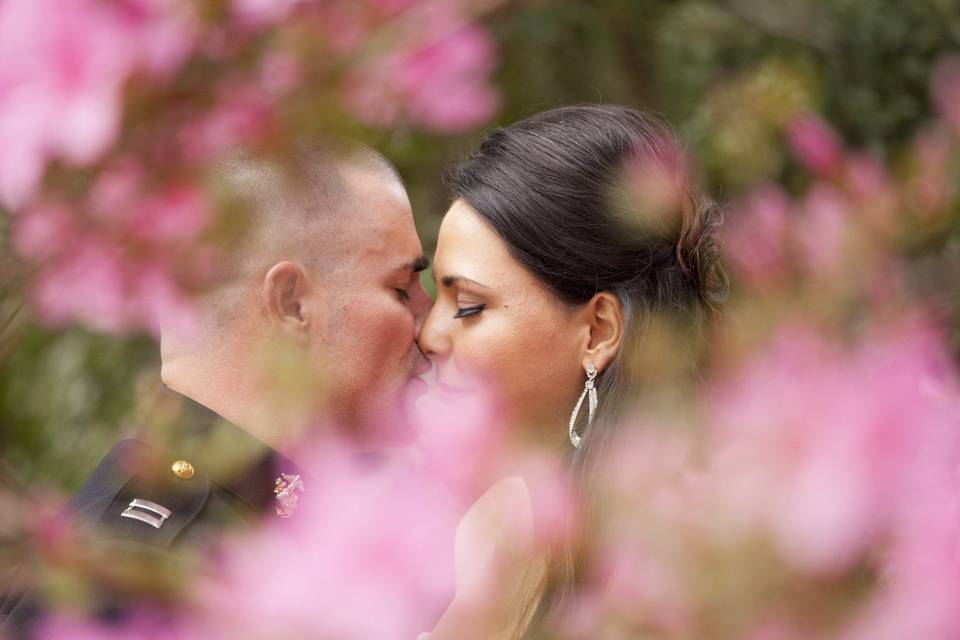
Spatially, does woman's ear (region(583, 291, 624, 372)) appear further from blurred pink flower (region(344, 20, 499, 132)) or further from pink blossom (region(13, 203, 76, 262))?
pink blossom (region(13, 203, 76, 262))

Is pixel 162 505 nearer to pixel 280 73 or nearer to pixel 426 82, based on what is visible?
pixel 426 82

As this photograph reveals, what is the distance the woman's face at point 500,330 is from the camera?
2.17 metres

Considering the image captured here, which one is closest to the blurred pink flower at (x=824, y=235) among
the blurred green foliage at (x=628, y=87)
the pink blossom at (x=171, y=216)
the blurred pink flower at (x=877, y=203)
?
→ the blurred pink flower at (x=877, y=203)

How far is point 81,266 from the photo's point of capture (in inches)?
29.4

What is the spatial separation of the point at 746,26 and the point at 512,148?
119 cm

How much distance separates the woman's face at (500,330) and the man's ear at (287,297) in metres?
0.24

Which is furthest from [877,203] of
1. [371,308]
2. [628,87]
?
[628,87]

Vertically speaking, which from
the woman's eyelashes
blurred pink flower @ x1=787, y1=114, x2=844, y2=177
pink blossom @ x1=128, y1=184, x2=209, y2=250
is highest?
pink blossom @ x1=128, y1=184, x2=209, y2=250

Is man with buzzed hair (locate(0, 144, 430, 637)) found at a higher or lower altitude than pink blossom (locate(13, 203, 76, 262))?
lower

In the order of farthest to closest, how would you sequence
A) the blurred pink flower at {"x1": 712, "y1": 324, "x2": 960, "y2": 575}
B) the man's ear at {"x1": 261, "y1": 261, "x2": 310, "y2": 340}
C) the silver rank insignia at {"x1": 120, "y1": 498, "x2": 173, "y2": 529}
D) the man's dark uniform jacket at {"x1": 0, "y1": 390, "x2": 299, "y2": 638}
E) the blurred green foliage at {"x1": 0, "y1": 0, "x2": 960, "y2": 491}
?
the blurred green foliage at {"x1": 0, "y1": 0, "x2": 960, "y2": 491}, the man's ear at {"x1": 261, "y1": 261, "x2": 310, "y2": 340}, the silver rank insignia at {"x1": 120, "y1": 498, "x2": 173, "y2": 529}, the man's dark uniform jacket at {"x1": 0, "y1": 390, "x2": 299, "y2": 638}, the blurred pink flower at {"x1": 712, "y1": 324, "x2": 960, "y2": 575}

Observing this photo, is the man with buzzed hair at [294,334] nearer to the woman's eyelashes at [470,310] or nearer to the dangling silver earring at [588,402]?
the woman's eyelashes at [470,310]

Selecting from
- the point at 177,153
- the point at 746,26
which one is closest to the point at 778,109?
the point at 177,153

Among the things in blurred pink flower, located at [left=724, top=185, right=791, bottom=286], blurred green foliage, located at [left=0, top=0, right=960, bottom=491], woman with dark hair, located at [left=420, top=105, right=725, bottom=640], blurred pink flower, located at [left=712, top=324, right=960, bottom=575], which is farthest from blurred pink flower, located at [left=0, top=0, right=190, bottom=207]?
blurred green foliage, located at [left=0, top=0, right=960, bottom=491]

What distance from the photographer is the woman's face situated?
2174mm
